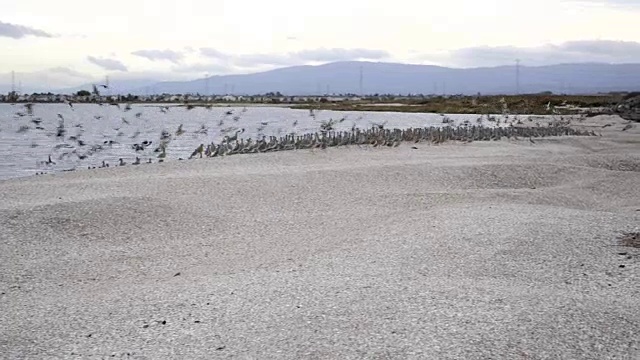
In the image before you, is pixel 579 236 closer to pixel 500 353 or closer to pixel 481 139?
pixel 500 353

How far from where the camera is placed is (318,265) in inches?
286

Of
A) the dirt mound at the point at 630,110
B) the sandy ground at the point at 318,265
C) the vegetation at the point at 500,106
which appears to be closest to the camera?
the sandy ground at the point at 318,265

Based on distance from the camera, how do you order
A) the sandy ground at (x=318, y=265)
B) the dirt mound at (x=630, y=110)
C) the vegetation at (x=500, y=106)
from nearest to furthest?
the sandy ground at (x=318, y=265)
the dirt mound at (x=630, y=110)
the vegetation at (x=500, y=106)

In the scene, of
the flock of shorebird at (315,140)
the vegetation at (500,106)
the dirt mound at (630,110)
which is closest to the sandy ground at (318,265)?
the flock of shorebird at (315,140)

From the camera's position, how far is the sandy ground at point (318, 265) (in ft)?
16.9

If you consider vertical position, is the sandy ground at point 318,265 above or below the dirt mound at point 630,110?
below

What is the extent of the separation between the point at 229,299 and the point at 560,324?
8.09 feet

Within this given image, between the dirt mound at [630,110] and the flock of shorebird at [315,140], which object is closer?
the flock of shorebird at [315,140]

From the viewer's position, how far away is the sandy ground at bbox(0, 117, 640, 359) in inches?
203

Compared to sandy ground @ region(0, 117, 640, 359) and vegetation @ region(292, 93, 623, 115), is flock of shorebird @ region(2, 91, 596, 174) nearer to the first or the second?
sandy ground @ region(0, 117, 640, 359)

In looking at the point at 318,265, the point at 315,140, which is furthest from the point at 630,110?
the point at 318,265

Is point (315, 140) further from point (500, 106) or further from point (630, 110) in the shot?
point (500, 106)

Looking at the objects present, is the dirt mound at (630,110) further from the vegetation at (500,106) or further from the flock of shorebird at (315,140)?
the flock of shorebird at (315,140)

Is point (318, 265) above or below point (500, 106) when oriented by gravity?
below
